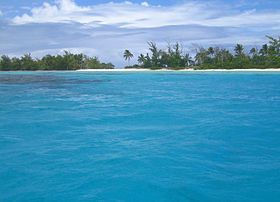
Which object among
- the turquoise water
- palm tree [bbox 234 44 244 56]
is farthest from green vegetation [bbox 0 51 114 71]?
the turquoise water

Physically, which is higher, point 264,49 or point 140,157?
point 264,49

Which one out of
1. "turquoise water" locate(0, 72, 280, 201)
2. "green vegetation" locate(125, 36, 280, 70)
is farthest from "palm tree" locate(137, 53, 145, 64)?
"turquoise water" locate(0, 72, 280, 201)

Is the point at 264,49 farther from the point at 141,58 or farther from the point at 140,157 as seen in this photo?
the point at 140,157

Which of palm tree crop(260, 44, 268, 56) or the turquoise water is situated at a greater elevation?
palm tree crop(260, 44, 268, 56)

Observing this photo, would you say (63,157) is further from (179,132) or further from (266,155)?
(266,155)

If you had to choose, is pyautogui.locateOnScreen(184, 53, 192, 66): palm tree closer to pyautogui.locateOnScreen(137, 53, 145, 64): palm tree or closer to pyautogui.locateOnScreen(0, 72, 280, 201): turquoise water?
pyautogui.locateOnScreen(137, 53, 145, 64): palm tree

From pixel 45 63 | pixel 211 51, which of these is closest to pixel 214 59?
pixel 211 51

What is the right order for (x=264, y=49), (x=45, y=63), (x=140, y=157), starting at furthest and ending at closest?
(x=45, y=63)
(x=264, y=49)
(x=140, y=157)

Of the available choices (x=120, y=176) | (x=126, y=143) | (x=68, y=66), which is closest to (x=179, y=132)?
(x=126, y=143)

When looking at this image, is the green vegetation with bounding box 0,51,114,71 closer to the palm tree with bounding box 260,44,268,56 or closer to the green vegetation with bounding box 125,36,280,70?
the green vegetation with bounding box 125,36,280,70

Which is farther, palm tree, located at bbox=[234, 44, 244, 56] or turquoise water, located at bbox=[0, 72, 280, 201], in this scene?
palm tree, located at bbox=[234, 44, 244, 56]

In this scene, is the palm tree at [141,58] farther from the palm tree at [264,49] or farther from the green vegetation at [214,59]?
the palm tree at [264,49]

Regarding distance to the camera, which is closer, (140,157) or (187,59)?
(140,157)

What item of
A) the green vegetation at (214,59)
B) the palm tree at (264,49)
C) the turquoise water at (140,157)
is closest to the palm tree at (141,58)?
the green vegetation at (214,59)
